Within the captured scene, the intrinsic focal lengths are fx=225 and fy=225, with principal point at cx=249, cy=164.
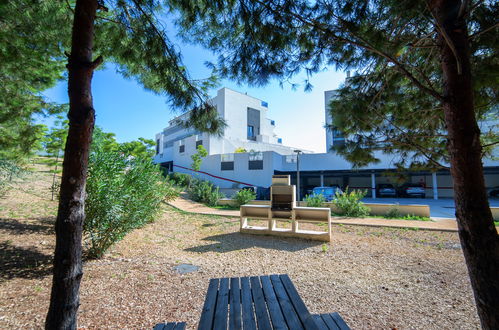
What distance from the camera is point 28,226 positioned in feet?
19.4

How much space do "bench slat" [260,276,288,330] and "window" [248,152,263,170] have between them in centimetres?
1842

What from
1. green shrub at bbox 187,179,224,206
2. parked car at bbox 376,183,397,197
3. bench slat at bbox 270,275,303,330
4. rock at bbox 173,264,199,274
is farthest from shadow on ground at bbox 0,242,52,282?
parked car at bbox 376,183,397,197

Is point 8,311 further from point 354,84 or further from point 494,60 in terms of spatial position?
point 494,60

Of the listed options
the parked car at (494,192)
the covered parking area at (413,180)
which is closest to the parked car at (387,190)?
the covered parking area at (413,180)

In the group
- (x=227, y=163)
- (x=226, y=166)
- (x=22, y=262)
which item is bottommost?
(x=22, y=262)

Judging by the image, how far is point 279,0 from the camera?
2.72 metres

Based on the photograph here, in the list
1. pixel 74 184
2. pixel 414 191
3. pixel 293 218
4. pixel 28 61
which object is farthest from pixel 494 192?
pixel 28 61

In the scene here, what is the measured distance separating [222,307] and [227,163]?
68.6ft

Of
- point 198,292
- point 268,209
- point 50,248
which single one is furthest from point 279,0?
point 50,248

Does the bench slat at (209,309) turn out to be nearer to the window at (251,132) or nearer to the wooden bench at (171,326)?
the wooden bench at (171,326)

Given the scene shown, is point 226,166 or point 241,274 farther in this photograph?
point 226,166

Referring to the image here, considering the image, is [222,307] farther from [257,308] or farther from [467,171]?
[467,171]

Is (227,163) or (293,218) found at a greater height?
(227,163)

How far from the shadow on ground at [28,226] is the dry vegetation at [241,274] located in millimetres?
19
